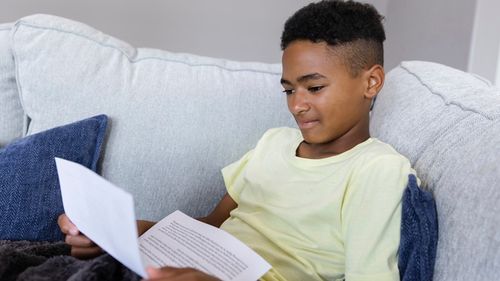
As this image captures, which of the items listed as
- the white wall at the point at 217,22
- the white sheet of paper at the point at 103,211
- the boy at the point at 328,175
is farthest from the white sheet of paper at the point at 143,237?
the white wall at the point at 217,22

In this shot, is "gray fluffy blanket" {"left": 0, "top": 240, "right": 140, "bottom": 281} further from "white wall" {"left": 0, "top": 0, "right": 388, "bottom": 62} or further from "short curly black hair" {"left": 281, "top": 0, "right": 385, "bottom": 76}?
"white wall" {"left": 0, "top": 0, "right": 388, "bottom": 62}

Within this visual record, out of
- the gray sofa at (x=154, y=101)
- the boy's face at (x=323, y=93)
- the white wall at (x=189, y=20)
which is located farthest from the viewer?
the white wall at (x=189, y=20)

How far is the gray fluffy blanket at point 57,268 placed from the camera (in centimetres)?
70

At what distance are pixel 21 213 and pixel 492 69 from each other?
4.73 feet

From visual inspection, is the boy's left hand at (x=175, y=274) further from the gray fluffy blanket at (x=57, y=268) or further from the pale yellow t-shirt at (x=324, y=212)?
the pale yellow t-shirt at (x=324, y=212)

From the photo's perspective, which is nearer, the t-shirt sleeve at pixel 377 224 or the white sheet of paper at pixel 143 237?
the white sheet of paper at pixel 143 237

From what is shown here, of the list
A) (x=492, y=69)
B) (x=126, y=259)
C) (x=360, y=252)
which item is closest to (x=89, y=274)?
(x=126, y=259)

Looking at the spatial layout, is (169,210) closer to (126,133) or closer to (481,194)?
(126,133)

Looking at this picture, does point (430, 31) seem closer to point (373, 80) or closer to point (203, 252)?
point (373, 80)

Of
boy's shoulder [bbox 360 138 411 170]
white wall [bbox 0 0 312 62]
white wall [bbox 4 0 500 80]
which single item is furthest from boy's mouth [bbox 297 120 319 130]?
white wall [bbox 0 0 312 62]

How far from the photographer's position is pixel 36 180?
1.05 meters

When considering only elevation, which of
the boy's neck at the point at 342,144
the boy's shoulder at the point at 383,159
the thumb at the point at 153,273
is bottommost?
the thumb at the point at 153,273

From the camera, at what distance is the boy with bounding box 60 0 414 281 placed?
78 centimetres

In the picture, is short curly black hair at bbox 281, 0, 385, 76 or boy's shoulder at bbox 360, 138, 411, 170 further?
short curly black hair at bbox 281, 0, 385, 76
